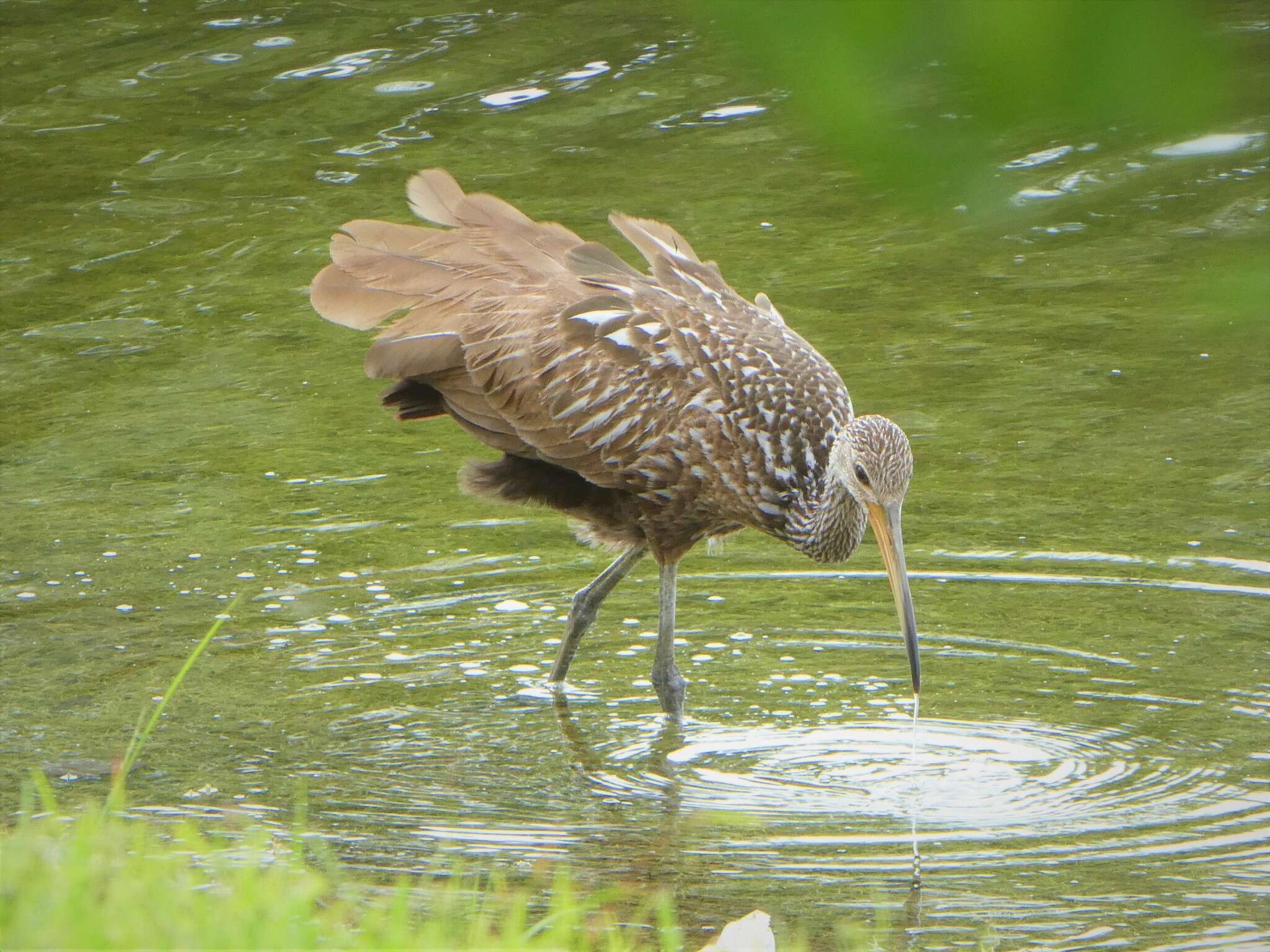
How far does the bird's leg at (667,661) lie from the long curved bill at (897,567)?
0.77 m

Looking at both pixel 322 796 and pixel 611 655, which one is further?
pixel 611 655

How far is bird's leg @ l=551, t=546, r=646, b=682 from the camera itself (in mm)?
6176

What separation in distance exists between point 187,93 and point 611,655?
26.5ft

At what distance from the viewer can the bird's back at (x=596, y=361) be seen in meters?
5.76

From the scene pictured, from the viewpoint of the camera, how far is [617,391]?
19.1ft

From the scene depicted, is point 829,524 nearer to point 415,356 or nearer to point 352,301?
point 415,356

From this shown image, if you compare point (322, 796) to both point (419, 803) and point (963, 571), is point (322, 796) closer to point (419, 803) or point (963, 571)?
point (419, 803)

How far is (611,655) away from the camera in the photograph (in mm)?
6602

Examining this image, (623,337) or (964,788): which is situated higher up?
(623,337)

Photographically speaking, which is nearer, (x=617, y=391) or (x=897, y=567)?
(x=897, y=567)

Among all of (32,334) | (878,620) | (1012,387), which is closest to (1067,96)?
(878,620)

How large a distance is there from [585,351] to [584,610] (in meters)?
0.87

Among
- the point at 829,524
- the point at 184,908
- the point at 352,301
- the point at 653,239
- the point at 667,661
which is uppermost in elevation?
the point at 184,908

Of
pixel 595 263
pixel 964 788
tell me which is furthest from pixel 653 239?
pixel 964 788
